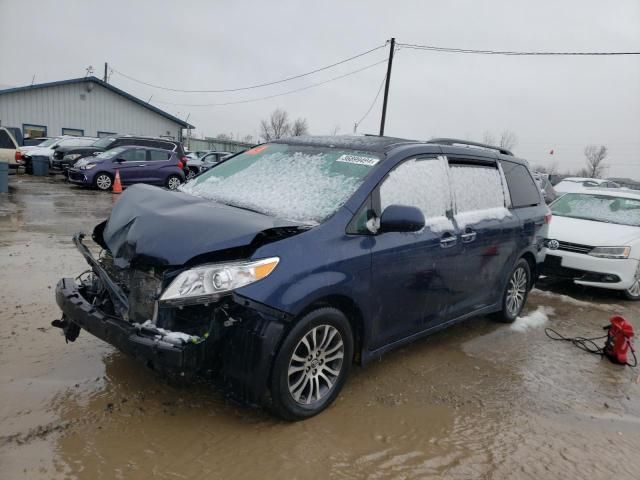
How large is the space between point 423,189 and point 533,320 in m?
2.78

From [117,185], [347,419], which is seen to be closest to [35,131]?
[117,185]

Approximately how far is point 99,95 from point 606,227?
99.8ft

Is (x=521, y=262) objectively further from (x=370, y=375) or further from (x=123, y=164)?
(x=123, y=164)

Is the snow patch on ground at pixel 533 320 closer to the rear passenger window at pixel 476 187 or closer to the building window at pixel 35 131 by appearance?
the rear passenger window at pixel 476 187

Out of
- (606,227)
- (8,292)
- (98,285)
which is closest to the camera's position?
(98,285)

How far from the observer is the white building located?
91.8 feet

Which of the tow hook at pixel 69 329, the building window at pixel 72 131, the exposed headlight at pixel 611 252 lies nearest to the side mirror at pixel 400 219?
the tow hook at pixel 69 329

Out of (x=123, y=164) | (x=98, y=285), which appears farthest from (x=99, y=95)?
(x=98, y=285)

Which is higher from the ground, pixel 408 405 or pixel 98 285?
pixel 98 285

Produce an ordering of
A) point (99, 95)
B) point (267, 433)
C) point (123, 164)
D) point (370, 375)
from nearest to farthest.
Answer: point (267, 433)
point (370, 375)
point (123, 164)
point (99, 95)

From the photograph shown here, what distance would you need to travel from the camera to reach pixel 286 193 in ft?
11.7

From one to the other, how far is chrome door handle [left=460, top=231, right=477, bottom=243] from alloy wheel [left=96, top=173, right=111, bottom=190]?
14672 mm

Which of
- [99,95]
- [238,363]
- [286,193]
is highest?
[99,95]

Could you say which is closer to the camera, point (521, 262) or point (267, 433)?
point (267, 433)
